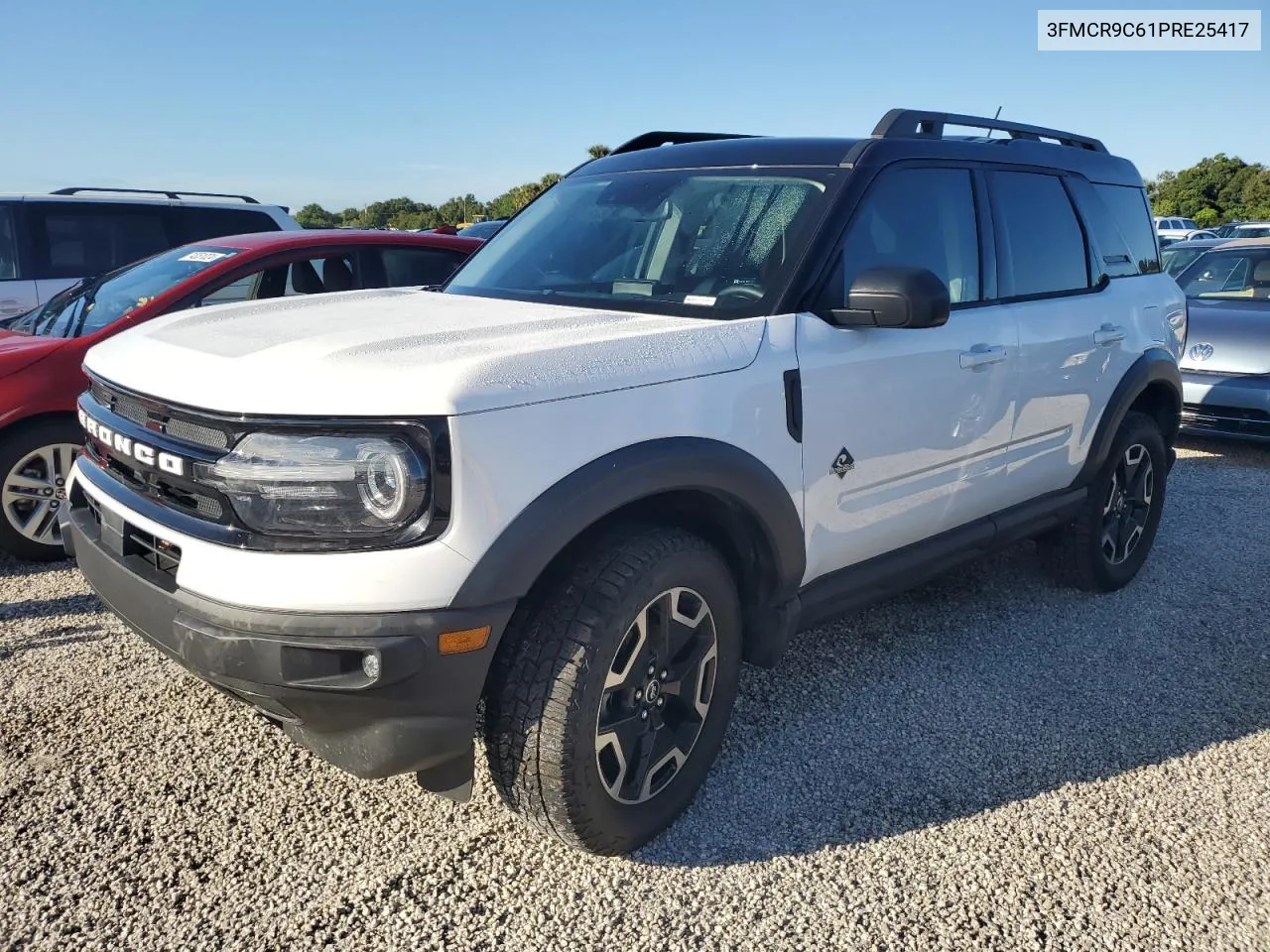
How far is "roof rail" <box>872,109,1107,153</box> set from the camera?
340cm

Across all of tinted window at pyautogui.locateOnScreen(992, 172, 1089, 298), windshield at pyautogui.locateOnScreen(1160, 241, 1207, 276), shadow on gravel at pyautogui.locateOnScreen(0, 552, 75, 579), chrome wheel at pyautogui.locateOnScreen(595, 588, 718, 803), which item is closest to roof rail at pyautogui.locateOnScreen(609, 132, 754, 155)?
tinted window at pyautogui.locateOnScreen(992, 172, 1089, 298)

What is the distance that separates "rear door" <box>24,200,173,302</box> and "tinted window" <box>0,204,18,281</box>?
104 millimetres

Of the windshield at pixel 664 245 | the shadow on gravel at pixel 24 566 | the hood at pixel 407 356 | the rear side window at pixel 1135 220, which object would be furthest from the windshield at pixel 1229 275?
the shadow on gravel at pixel 24 566

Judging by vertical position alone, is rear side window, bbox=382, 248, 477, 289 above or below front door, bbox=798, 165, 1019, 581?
above

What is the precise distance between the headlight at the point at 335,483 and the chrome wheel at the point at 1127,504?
3.53 m

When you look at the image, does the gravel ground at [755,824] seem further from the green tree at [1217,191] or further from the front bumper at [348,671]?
the green tree at [1217,191]

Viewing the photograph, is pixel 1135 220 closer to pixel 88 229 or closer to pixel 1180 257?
pixel 1180 257

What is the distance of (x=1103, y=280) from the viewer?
168 inches

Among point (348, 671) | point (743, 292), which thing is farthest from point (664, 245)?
point (348, 671)

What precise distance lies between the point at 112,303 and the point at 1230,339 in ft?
25.0

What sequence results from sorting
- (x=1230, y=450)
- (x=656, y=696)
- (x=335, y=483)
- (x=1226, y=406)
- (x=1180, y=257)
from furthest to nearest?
1. (x=1180, y=257)
2. (x=1230, y=450)
3. (x=1226, y=406)
4. (x=656, y=696)
5. (x=335, y=483)

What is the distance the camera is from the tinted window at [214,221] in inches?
282

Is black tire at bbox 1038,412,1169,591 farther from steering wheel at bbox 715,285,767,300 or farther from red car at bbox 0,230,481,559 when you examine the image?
red car at bbox 0,230,481,559

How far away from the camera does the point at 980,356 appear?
133 inches
